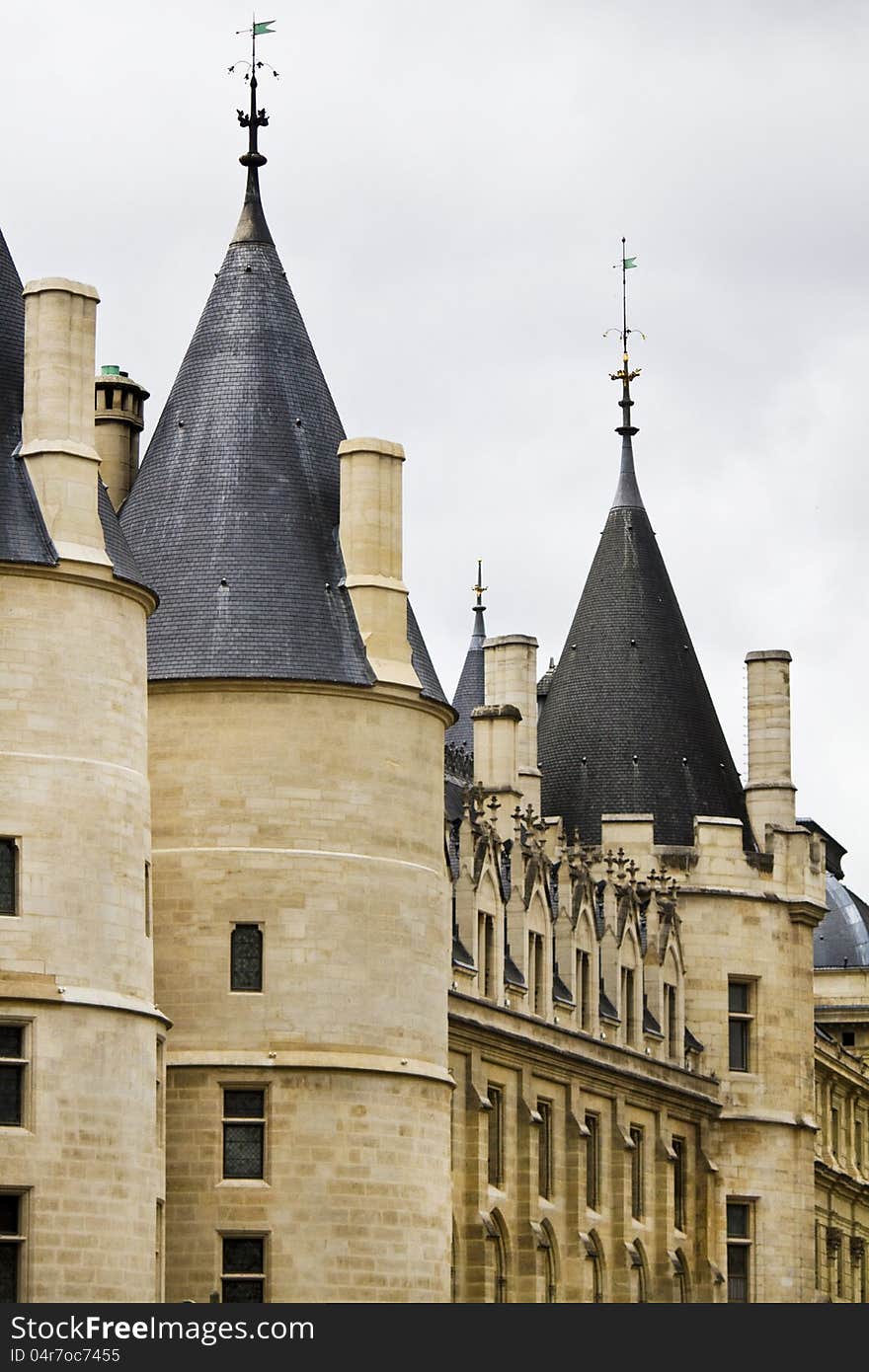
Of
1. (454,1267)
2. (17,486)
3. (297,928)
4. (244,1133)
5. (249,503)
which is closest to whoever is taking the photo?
(17,486)

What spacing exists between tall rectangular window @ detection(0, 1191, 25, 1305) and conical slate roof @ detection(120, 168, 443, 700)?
10223mm

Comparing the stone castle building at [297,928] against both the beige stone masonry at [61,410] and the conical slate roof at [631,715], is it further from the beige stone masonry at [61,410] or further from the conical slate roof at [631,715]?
the conical slate roof at [631,715]

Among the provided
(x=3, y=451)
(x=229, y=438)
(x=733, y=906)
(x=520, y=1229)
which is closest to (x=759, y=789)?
(x=733, y=906)

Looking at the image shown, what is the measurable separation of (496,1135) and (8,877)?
17.1m

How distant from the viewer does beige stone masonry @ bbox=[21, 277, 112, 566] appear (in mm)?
52156

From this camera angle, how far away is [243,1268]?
5481cm

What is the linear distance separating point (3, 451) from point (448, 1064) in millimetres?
14587

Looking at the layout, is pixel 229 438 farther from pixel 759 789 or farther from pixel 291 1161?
pixel 759 789

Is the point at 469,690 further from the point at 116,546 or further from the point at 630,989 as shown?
the point at 116,546

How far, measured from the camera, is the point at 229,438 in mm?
59562

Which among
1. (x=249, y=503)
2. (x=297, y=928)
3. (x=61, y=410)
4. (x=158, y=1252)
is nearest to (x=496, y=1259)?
(x=297, y=928)

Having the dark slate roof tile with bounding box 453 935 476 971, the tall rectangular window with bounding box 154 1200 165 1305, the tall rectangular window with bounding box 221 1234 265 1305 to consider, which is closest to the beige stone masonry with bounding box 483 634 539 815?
the dark slate roof tile with bounding box 453 935 476 971

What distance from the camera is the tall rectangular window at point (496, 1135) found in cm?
6481

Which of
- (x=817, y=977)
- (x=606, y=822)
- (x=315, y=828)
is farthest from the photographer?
(x=817, y=977)
